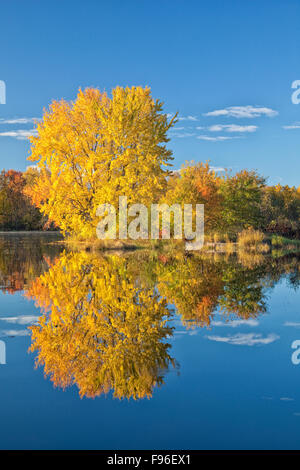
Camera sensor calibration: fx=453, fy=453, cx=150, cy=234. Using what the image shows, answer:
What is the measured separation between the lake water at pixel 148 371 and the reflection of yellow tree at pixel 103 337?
2 centimetres

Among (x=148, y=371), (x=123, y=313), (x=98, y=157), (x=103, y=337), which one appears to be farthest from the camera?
(x=98, y=157)

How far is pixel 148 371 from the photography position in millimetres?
5035

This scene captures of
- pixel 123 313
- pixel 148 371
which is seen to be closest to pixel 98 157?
pixel 123 313

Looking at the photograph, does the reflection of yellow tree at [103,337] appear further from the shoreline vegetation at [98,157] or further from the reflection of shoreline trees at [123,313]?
the shoreline vegetation at [98,157]

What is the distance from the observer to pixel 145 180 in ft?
90.6

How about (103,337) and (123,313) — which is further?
(123,313)

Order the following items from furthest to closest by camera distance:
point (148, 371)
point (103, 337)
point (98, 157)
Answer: point (98, 157)
point (103, 337)
point (148, 371)

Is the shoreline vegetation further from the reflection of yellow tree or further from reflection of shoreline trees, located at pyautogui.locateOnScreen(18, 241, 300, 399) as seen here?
the reflection of yellow tree

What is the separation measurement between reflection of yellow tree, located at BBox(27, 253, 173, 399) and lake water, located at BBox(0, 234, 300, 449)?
0.02 m

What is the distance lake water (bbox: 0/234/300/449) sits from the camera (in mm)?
3701

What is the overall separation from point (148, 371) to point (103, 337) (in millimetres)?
1420

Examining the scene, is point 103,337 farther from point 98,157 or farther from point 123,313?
point 98,157

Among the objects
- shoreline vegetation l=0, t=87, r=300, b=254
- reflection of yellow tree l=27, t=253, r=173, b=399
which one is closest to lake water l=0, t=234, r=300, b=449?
reflection of yellow tree l=27, t=253, r=173, b=399
